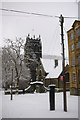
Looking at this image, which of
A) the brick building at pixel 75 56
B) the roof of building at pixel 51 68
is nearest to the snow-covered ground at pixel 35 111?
the brick building at pixel 75 56

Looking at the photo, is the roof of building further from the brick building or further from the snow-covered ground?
the snow-covered ground

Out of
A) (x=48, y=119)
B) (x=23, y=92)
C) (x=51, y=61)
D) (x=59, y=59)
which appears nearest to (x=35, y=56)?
(x=51, y=61)

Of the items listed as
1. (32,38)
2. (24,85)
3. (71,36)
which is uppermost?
(32,38)

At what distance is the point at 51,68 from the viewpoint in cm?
5031

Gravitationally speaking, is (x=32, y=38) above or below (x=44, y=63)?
above

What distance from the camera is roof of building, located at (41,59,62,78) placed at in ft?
145

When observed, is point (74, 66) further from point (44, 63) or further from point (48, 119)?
point (44, 63)

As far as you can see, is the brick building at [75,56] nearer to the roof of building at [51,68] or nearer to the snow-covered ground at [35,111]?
the snow-covered ground at [35,111]

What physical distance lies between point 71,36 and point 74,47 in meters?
1.98

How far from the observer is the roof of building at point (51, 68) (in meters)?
44.2

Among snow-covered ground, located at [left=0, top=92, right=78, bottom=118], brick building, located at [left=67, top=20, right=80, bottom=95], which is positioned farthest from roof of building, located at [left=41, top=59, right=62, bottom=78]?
snow-covered ground, located at [left=0, top=92, right=78, bottom=118]

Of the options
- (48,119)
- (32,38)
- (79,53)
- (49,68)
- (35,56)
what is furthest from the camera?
(32,38)

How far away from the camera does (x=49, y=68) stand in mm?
51344

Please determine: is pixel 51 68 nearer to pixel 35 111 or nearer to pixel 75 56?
pixel 75 56
